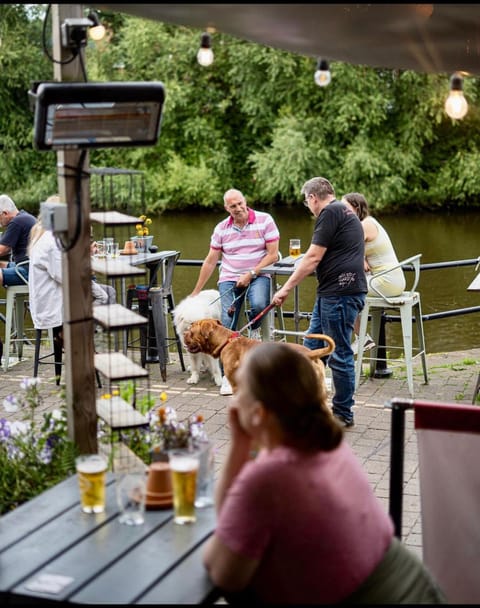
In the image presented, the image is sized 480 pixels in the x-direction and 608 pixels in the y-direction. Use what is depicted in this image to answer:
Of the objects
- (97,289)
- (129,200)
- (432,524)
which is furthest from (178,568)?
(97,289)

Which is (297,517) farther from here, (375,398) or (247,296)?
(247,296)

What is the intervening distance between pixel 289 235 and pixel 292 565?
21.6 meters

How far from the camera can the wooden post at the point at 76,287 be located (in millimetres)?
3457

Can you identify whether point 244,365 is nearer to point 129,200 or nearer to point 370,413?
point 129,200

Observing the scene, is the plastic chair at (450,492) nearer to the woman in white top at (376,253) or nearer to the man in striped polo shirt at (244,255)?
the woman in white top at (376,253)

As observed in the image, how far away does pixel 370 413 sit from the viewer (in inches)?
272

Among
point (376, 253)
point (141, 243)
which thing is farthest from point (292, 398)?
point (141, 243)

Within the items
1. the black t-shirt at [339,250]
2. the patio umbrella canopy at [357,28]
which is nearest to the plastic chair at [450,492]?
the patio umbrella canopy at [357,28]

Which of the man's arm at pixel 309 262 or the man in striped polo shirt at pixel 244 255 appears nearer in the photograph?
the man's arm at pixel 309 262

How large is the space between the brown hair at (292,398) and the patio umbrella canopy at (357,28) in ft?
4.03

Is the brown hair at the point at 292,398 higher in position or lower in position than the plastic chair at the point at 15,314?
higher

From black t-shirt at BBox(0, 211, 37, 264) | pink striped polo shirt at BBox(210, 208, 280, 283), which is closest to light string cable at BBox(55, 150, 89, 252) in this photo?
pink striped polo shirt at BBox(210, 208, 280, 283)

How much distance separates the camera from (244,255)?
7875 mm

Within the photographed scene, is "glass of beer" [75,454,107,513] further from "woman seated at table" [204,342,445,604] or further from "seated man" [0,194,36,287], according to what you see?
"seated man" [0,194,36,287]
